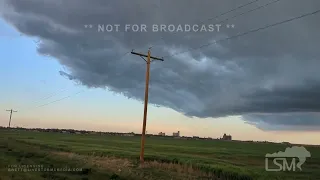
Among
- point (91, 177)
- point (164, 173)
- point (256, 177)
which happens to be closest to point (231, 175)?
point (256, 177)

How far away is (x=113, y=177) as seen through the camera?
76.2 ft

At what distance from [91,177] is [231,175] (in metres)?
14.3

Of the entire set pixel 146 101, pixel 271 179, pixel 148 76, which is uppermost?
pixel 148 76

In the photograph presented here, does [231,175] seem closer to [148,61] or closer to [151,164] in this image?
[151,164]

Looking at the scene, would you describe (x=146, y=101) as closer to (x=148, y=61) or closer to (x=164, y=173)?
(x=148, y=61)

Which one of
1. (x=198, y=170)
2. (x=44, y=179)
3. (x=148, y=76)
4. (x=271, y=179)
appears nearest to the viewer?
(x=44, y=179)

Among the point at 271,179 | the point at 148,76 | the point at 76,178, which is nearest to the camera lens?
the point at 76,178

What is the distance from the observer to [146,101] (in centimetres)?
3434

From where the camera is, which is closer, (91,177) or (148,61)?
(91,177)

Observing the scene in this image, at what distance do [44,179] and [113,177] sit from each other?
5.70m

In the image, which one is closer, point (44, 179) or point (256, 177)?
point (44, 179)

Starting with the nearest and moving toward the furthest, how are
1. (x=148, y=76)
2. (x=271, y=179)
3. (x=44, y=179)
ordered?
(x=44, y=179) < (x=271, y=179) < (x=148, y=76)

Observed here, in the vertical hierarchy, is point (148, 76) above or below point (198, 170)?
above

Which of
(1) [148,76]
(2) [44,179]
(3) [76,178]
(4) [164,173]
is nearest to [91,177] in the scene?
(3) [76,178]
